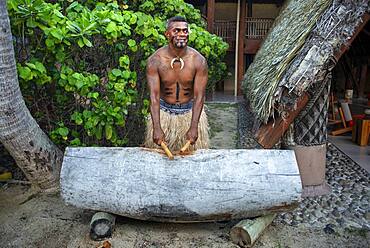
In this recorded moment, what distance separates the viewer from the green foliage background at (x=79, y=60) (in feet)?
9.67

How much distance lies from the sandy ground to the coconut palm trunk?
1.04ft

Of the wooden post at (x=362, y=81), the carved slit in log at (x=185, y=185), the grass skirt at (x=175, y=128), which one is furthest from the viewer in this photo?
the wooden post at (x=362, y=81)

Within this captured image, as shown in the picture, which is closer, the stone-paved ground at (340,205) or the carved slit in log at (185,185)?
the carved slit in log at (185,185)

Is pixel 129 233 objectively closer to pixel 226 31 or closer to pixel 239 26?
pixel 239 26

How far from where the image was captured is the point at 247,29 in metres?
12.7

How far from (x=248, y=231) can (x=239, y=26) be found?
385 inches

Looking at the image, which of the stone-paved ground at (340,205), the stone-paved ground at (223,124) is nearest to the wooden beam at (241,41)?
the stone-paved ground at (223,124)

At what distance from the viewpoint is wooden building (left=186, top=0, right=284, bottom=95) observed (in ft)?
37.6

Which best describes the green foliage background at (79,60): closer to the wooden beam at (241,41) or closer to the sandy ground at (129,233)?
the sandy ground at (129,233)

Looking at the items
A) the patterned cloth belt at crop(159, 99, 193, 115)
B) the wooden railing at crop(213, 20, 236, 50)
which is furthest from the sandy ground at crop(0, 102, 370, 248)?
the wooden railing at crop(213, 20, 236, 50)

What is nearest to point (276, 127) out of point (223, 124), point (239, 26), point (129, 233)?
point (129, 233)

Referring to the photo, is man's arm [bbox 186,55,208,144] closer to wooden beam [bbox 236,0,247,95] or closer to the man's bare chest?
the man's bare chest

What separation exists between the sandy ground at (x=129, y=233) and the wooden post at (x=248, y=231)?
78 millimetres

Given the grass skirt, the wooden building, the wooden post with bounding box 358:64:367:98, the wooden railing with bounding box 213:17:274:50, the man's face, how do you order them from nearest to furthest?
the man's face < the grass skirt < the wooden post with bounding box 358:64:367:98 < the wooden building < the wooden railing with bounding box 213:17:274:50
